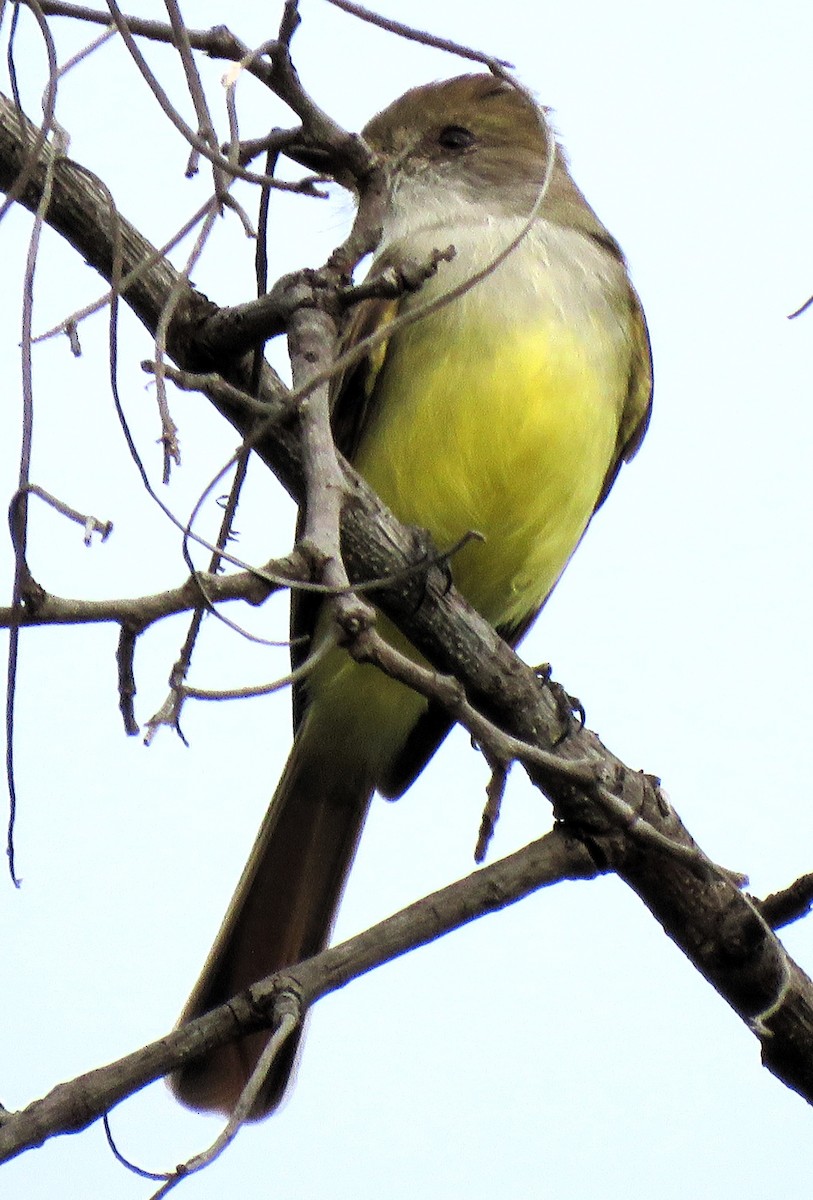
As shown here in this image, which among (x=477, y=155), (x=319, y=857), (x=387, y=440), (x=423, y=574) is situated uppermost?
(x=477, y=155)

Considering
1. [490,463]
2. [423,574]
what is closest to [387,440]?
[490,463]

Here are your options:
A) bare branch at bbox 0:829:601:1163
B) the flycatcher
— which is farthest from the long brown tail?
bare branch at bbox 0:829:601:1163

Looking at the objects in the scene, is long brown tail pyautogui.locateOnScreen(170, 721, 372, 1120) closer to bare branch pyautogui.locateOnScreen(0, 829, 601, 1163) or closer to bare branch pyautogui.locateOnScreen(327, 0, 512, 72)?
bare branch pyautogui.locateOnScreen(0, 829, 601, 1163)

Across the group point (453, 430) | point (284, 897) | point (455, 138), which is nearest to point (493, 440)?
point (453, 430)

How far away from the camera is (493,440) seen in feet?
12.9

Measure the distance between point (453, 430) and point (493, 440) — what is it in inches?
4.0

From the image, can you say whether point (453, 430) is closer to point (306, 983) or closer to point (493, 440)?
point (493, 440)

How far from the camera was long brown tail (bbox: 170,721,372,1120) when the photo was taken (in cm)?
405

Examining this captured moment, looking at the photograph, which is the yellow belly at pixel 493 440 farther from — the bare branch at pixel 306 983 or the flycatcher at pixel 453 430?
the bare branch at pixel 306 983

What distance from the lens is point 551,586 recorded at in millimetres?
4598

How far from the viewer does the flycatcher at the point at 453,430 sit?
3967 millimetres

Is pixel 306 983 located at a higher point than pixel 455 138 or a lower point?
lower

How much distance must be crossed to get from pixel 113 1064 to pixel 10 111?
5.85ft

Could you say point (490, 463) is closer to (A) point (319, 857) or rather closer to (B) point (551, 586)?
(B) point (551, 586)
